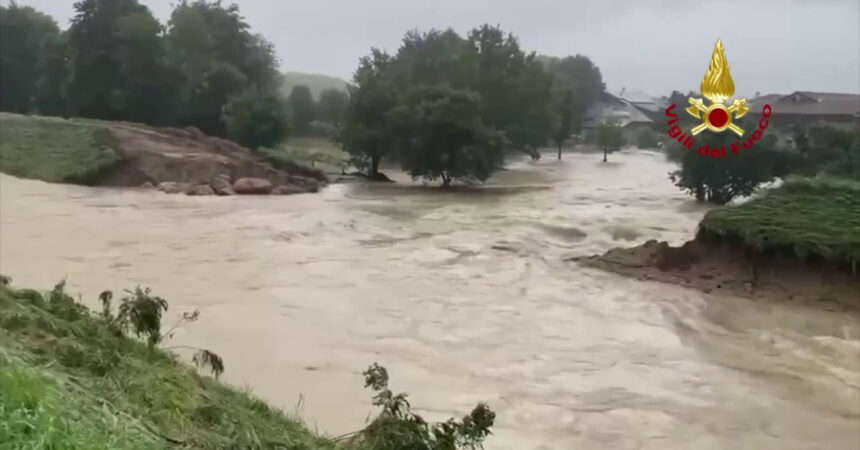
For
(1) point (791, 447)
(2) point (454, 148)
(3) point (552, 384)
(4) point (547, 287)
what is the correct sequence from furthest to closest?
(2) point (454, 148), (4) point (547, 287), (3) point (552, 384), (1) point (791, 447)

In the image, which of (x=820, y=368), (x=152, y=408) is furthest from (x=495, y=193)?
(x=152, y=408)

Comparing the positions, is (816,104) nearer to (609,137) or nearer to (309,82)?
(609,137)

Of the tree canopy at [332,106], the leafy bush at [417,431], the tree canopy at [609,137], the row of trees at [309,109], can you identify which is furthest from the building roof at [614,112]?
the leafy bush at [417,431]

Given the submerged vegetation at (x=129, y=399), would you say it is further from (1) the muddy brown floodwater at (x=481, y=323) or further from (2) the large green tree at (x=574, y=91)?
(2) the large green tree at (x=574, y=91)

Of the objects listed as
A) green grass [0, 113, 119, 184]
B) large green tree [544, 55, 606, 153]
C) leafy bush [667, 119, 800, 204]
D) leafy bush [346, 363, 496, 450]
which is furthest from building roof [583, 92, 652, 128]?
leafy bush [346, 363, 496, 450]

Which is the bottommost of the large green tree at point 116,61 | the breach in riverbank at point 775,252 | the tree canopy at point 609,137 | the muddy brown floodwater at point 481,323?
the muddy brown floodwater at point 481,323

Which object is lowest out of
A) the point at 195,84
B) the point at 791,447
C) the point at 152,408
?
the point at 791,447

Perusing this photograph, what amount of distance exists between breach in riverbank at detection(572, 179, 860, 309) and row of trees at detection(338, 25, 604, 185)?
8.05 meters

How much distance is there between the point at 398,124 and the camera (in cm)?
1642

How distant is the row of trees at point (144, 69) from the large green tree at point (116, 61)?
0.02m

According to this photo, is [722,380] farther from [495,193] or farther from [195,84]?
[195,84]

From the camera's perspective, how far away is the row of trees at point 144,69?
18.0m

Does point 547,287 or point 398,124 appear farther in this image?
point 398,124

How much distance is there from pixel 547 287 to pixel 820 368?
2372mm
